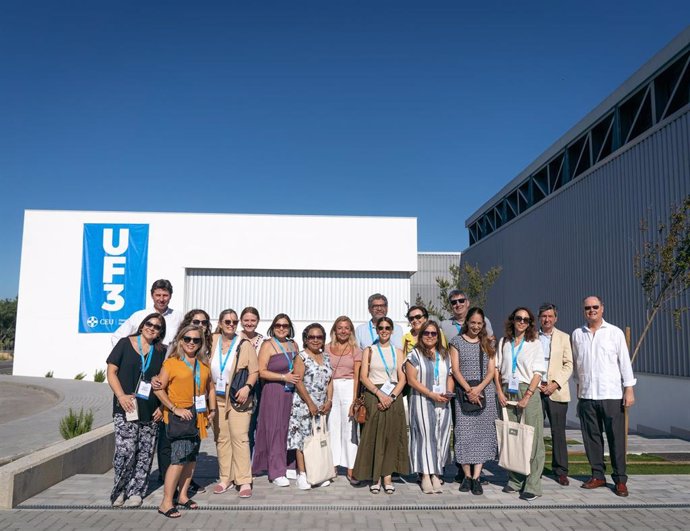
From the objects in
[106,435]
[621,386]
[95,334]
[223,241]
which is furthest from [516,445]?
[95,334]

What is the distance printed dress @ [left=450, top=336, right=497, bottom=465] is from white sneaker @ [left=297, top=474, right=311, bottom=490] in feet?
5.16

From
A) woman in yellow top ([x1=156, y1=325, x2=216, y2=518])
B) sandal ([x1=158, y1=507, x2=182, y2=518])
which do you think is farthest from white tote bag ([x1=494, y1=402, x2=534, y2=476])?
sandal ([x1=158, y1=507, x2=182, y2=518])

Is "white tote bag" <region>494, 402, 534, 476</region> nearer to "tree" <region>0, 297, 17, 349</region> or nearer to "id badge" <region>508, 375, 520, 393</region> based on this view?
"id badge" <region>508, 375, 520, 393</region>

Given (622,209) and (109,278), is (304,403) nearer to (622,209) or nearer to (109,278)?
(622,209)

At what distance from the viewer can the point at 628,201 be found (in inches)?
491

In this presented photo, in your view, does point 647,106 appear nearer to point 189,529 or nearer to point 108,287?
point 189,529

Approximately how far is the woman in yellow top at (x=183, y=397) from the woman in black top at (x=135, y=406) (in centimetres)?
18

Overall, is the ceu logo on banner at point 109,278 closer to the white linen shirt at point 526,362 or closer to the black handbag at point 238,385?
the black handbag at point 238,385

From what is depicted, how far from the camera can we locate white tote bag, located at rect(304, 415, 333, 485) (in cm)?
583

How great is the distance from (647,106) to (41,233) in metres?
19.2

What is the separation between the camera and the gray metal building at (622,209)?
35.0 feet

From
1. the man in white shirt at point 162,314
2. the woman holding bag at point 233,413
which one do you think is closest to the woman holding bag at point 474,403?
the woman holding bag at point 233,413

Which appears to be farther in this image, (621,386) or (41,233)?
(41,233)

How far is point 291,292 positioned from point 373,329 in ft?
43.5
